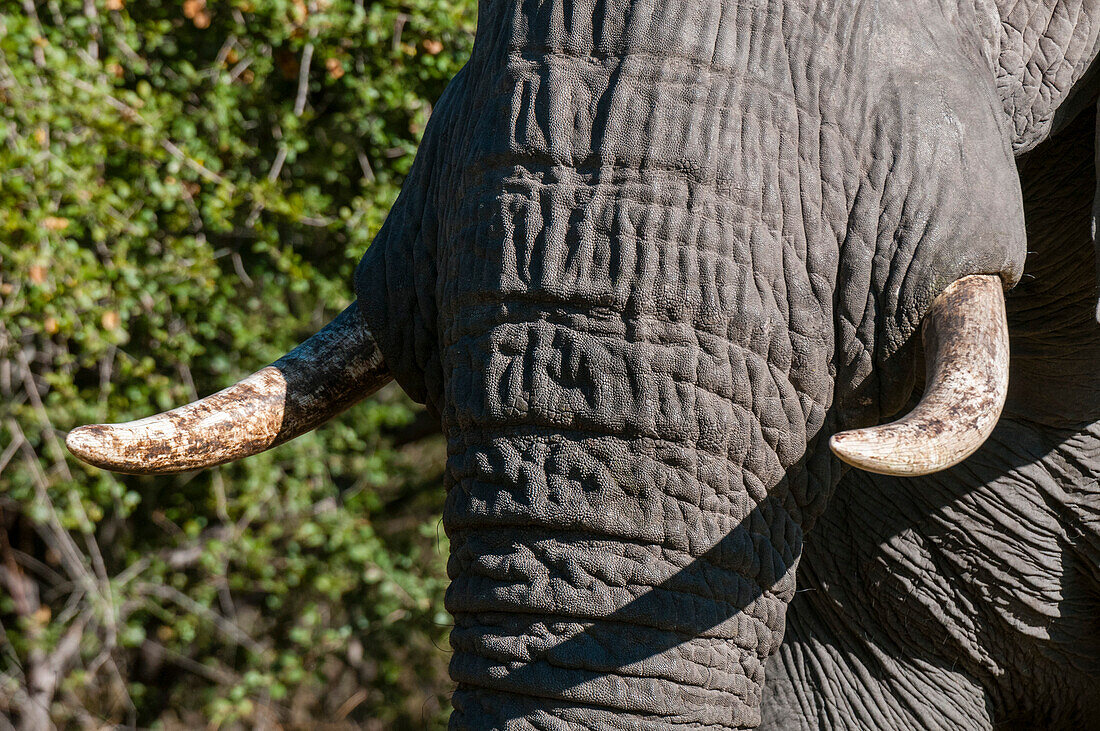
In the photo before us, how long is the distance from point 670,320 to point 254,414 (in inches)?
26.4

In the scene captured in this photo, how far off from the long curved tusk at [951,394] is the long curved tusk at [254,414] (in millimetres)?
842

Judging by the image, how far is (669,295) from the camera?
5.51ft

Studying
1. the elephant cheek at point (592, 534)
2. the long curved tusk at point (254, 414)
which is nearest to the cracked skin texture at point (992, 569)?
the elephant cheek at point (592, 534)

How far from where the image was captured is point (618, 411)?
1.66 m

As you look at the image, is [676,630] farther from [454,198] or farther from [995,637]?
[995,637]

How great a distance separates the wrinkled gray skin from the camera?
1.68 metres

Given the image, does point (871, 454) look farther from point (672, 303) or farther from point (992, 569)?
point (992, 569)

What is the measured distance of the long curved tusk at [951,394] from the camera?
1490 mm

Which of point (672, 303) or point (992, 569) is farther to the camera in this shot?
point (992, 569)

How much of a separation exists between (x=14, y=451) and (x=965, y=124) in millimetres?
3395

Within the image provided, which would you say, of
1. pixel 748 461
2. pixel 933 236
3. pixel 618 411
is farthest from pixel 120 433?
pixel 933 236

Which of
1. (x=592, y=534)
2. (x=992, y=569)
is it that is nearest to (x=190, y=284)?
(x=992, y=569)

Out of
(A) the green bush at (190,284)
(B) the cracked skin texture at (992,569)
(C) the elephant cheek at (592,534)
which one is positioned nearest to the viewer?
(C) the elephant cheek at (592,534)

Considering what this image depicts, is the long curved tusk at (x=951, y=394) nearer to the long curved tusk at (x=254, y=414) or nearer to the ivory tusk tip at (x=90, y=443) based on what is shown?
the long curved tusk at (x=254, y=414)
